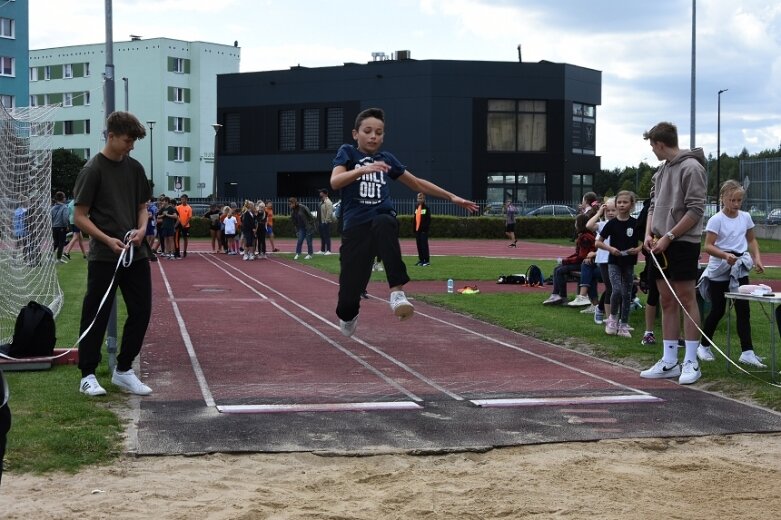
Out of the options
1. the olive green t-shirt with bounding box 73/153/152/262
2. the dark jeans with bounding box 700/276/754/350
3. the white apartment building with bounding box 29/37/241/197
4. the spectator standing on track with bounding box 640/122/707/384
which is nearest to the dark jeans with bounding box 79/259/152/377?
the olive green t-shirt with bounding box 73/153/152/262

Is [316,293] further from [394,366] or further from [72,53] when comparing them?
[72,53]

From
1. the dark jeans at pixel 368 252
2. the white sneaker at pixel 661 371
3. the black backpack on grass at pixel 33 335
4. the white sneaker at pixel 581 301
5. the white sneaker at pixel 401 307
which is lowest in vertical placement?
the white sneaker at pixel 661 371

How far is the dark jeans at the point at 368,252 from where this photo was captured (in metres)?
7.85

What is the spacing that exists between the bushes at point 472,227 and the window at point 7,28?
3409 cm

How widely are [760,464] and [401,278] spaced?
3.01 meters

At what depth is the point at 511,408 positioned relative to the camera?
7777mm

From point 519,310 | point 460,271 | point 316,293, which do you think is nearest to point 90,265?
point 519,310

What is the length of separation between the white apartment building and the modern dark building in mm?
26492

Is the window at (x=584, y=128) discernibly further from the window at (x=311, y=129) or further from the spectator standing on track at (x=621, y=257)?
the spectator standing on track at (x=621, y=257)

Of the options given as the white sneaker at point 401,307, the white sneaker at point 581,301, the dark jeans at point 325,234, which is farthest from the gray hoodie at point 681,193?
the dark jeans at point 325,234

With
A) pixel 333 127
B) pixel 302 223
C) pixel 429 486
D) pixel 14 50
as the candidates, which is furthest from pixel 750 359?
pixel 14 50

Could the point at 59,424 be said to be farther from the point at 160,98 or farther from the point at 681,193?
the point at 160,98

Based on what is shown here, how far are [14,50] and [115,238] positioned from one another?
235 ft

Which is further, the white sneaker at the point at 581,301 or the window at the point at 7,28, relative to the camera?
the window at the point at 7,28
